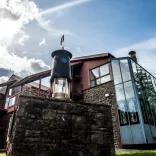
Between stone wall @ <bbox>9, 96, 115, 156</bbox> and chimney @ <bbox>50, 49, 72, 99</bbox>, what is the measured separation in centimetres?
105

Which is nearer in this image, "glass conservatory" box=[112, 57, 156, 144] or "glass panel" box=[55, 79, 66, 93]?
"glass panel" box=[55, 79, 66, 93]

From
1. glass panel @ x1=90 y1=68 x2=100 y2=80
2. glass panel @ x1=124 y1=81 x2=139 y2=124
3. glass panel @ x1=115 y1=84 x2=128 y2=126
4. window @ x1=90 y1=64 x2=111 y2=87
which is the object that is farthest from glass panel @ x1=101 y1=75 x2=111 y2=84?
glass panel @ x1=124 y1=81 x2=139 y2=124

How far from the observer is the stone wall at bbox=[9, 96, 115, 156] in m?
3.55

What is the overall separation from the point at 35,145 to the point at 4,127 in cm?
1617

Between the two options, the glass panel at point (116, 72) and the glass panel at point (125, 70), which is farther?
the glass panel at point (116, 72)

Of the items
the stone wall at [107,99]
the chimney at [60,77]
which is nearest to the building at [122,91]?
the stone wall at [107,99]

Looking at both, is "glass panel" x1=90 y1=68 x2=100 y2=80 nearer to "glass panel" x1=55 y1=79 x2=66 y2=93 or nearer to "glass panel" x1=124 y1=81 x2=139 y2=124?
"glass panel" x1=124 y1=81 x2=139 y2=124

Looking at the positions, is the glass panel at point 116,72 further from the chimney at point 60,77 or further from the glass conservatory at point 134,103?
the chimney at point 60,77

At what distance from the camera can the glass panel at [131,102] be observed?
11258 millimetres

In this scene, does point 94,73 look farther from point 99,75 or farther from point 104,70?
point 104,70

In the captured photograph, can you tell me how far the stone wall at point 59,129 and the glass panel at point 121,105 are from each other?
309 inches

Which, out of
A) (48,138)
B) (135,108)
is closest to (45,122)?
(48,138)

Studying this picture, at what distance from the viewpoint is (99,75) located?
14.9 metres

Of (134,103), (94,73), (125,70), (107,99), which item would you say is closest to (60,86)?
(134,103)
